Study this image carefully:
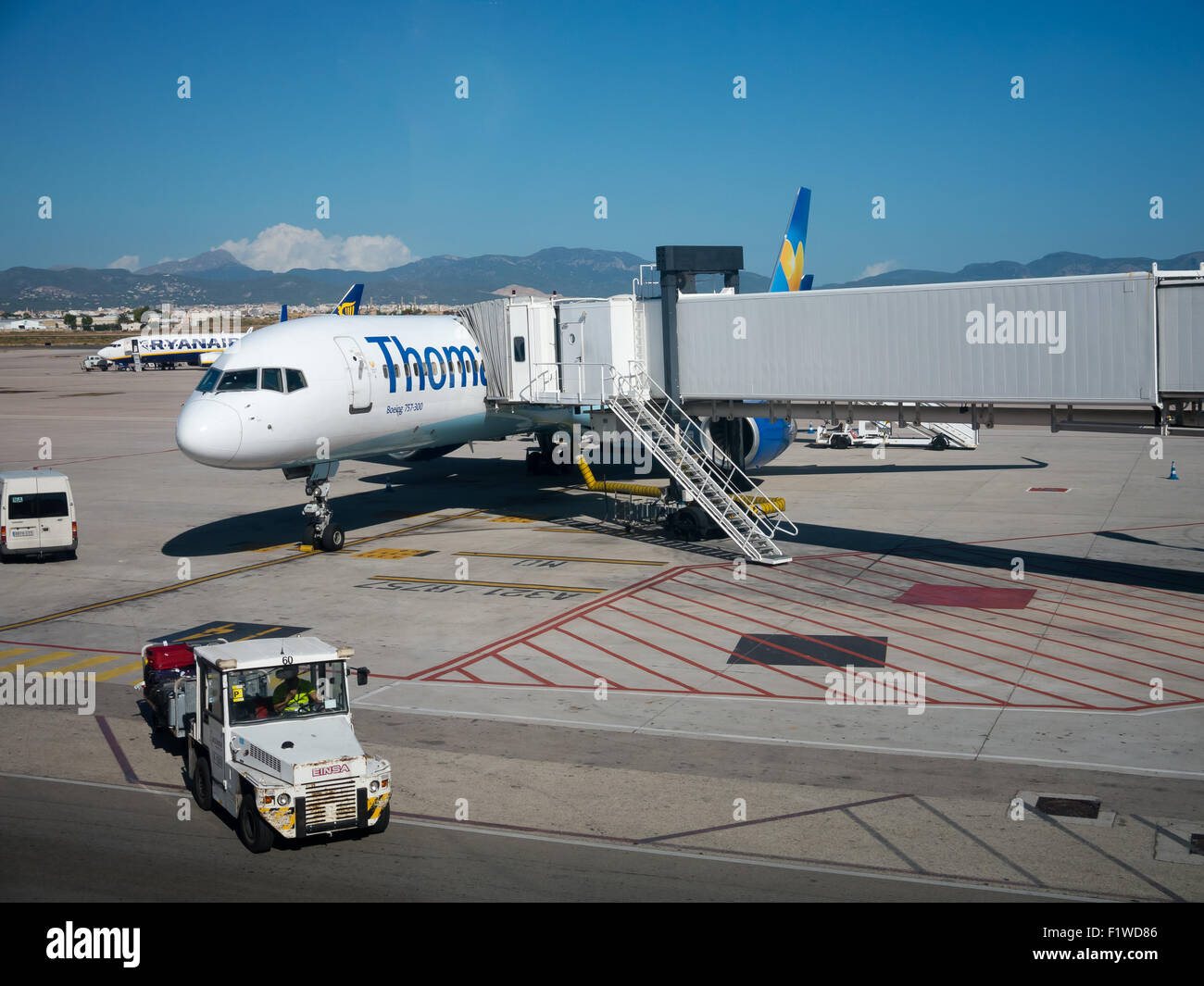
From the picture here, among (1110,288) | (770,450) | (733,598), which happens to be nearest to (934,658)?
(733,598)

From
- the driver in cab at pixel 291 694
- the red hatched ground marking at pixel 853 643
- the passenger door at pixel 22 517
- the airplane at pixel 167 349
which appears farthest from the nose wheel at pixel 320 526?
the airplane at pixel 167 349

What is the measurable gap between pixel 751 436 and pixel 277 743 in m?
27.8

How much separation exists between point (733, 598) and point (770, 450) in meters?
14.2

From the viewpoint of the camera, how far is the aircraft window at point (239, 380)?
31641 millimetres

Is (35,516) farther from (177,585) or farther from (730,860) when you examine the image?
(730,860)

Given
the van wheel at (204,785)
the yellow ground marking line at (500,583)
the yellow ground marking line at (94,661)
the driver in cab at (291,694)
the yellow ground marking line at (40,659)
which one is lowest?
the van wheel at (204,785)

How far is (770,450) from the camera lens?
4234cm

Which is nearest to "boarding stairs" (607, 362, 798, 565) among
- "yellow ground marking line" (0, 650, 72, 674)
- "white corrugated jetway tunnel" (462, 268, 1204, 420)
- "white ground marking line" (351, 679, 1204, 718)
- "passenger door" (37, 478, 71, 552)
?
"white corrugated jetway tunnel" (462, 268, 1204, 420)

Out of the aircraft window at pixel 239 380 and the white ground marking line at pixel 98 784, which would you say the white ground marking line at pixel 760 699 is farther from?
the aircraft window at pixel 239 380

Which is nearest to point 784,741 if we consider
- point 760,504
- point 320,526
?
point 760,504

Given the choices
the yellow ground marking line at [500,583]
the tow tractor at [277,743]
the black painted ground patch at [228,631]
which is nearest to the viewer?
the tow tractor at [277,743]

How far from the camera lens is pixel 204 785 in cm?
1667

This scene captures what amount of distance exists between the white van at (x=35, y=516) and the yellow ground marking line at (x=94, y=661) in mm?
11334
